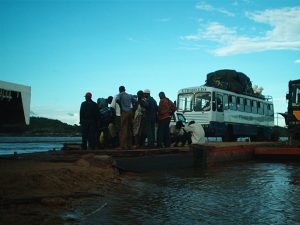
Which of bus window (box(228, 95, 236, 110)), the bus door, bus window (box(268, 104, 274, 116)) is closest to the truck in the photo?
the bus door

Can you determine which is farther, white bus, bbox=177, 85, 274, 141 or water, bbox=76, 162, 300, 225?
white bus, bbox=177, 85, 274, 141

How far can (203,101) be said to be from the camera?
Answer: 2102 cm

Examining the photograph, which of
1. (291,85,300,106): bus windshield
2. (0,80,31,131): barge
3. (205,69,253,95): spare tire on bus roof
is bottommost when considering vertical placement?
(0,80,31,131): barge

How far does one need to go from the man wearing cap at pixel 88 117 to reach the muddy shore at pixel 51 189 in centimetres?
288

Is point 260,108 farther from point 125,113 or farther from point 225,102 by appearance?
point 125,113

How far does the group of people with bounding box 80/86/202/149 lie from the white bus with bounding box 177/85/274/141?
825 cm

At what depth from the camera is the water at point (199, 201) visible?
4.57 metres

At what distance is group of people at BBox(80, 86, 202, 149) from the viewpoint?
1092cm

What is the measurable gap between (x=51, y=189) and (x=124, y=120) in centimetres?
538

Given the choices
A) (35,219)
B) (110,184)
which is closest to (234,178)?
(110,184)

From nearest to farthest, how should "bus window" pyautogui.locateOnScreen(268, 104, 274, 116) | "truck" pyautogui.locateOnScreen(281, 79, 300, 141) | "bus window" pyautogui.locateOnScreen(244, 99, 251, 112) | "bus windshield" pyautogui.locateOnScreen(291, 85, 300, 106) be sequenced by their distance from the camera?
1. "truck" pyautogui.locateOnScreen(281, 79, 300, 141)
2. "bus windshield" pyautogui.locateOnScreen(291, 85, 300, 106)
3. "bus window" pyautogui.locateOnScreen(244, 99, 251, 112)
4. "bus window" pyautogui.locateOnScreen(268, 104, 274, 116)

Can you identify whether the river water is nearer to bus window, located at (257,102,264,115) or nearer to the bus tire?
the bus tire

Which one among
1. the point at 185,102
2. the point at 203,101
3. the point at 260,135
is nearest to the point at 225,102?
the point at 203,101

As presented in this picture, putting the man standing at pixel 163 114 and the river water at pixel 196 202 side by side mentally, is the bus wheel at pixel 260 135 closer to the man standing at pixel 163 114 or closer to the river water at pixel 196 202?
the man standing at pixel 163 114
